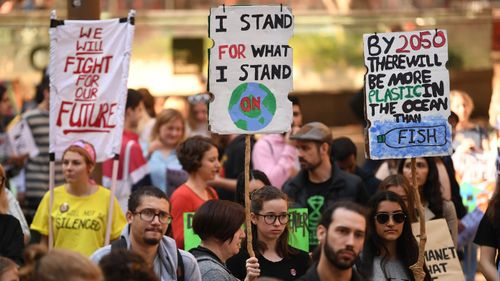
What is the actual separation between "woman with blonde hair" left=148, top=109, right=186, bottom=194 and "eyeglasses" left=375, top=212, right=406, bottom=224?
3.88 metres

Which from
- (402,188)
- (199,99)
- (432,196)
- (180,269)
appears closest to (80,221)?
(180,269)

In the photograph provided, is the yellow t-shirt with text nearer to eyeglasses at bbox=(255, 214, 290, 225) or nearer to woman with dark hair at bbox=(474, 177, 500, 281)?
eyeglasses at bbox=(255, 214, 290, 225)

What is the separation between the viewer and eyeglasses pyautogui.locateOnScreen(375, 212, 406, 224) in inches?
359

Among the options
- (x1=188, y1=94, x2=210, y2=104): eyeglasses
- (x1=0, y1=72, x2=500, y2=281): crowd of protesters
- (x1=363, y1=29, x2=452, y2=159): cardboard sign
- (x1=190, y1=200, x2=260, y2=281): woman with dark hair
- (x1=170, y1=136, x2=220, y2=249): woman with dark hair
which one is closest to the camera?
(x1=0, y1=72, x2=500, y2=281): crowd of protesters

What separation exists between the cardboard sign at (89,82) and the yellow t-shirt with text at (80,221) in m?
0.37

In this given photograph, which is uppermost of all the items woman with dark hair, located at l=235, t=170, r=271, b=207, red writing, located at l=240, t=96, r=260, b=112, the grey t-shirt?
red writing, located at l=240, t=96, r=260, b=112

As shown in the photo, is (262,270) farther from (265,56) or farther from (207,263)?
(265,56)

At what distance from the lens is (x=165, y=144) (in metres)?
13.0

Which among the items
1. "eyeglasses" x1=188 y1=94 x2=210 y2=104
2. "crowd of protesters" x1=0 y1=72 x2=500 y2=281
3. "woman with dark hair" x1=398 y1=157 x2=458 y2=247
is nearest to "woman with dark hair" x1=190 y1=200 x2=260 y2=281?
"crowd of protesters" x1=0 y1=72 x2=500 y2=281

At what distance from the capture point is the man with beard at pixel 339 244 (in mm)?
7434

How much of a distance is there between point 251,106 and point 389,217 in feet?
3.92

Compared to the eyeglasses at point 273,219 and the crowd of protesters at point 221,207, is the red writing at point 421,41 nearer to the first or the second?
the crowd of protesters at point 221,207

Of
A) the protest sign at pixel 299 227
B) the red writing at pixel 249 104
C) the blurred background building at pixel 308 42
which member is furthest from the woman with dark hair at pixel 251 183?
the blurred background building at pixel 308 42

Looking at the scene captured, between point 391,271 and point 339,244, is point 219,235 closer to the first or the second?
point 391,271
